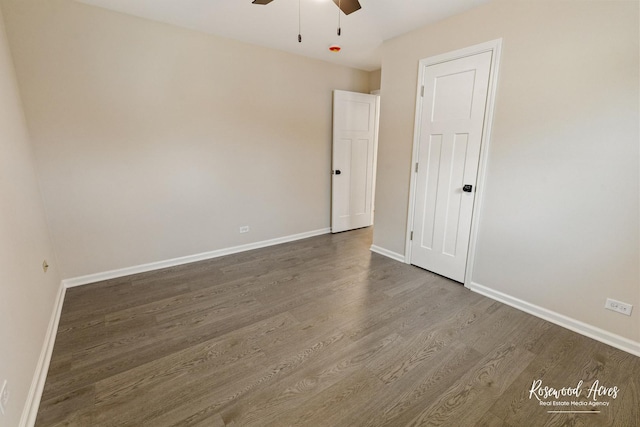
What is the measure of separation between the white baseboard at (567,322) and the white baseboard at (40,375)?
3265 millimetres

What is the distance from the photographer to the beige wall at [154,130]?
246 cm

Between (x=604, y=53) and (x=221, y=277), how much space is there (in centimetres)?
362

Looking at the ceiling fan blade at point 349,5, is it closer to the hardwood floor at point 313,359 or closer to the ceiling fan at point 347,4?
the ceiling fan at point 347,4

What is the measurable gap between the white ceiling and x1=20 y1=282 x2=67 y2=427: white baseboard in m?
2.69

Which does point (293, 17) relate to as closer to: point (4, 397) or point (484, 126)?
point (484, 126)

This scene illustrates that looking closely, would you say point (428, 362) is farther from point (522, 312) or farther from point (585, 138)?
point (585, 138)

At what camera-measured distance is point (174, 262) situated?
331 centimetres

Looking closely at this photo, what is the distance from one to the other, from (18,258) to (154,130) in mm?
1703

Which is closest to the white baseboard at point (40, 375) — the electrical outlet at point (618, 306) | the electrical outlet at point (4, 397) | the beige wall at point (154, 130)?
the electrical outlet at point (4, 397)

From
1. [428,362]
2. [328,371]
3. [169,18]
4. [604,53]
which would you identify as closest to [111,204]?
[169,18]

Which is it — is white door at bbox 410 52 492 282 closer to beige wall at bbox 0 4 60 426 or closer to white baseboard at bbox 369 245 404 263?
white baseboard at bbox 369 245 404 263

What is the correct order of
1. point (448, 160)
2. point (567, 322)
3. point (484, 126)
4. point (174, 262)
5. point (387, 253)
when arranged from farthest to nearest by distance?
point (387, 253) → point (174, 262) → point (448, 160) → point (484, 126) → point (567, 322)

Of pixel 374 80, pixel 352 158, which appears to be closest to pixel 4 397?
pixel 352 158

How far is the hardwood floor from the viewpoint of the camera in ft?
4.89
